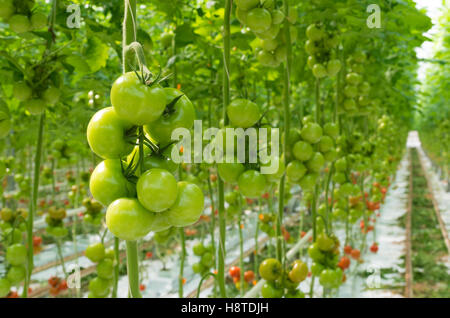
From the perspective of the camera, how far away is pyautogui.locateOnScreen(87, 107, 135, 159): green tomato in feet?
1.74

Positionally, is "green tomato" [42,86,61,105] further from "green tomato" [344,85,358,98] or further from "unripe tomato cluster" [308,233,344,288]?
"green tomato" [344,85,358,98]

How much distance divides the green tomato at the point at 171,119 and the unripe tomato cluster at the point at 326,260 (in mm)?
1337

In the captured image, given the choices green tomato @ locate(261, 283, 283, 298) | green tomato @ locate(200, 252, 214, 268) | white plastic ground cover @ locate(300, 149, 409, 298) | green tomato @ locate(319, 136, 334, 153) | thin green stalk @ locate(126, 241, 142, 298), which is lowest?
white plastic ground cover @ locate(300, 149, 409, 298)

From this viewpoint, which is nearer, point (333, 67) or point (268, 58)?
point (268, 58)

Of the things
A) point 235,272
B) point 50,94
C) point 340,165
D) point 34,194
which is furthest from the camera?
point 235,272

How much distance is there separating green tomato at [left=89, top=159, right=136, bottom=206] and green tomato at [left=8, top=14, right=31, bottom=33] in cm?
75

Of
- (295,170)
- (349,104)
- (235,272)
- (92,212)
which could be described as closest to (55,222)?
(92,212)

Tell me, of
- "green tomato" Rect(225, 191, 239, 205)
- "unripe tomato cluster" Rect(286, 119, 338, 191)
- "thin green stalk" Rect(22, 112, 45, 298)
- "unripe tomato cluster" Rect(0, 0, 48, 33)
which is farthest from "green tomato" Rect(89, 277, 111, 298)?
"green tomato" Rect(225, 191, 239, 205)

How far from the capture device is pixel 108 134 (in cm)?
53

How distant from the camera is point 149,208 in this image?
0.53 metres

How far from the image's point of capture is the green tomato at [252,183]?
3.14 feet

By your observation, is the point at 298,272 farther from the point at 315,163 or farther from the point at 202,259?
the point at 202,259

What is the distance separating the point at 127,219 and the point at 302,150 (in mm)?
918

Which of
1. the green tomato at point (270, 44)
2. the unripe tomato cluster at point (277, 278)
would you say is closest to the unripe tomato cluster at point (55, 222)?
the unripe tomato cluster at point (277, 278)
